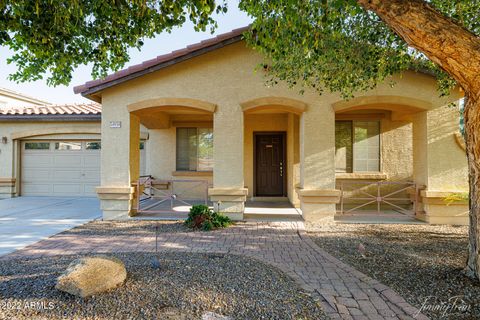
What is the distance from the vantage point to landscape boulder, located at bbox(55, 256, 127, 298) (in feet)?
10.9

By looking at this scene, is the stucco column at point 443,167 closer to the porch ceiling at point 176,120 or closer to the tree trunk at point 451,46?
the tree trunk at point 451,46

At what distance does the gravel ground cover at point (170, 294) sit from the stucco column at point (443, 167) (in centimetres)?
580

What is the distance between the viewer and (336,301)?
351 centimetres

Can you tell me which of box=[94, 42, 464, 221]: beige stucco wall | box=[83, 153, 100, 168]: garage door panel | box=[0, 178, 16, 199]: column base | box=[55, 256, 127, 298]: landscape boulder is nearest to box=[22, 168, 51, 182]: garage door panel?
box=[0, 178, 16, 199]: column base

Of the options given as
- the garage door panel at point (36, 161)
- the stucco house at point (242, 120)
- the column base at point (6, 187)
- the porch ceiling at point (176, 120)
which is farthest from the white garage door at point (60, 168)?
the stucco house at point (242, 120)

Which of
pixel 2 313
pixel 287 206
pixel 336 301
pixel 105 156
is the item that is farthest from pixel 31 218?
pixel 336 301

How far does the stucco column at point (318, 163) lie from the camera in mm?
7816

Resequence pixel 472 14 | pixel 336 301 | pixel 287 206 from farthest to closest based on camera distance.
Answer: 1. pixel 287 206
2. pixel 472 14
3. pixel 336 301

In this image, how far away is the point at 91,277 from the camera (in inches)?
135

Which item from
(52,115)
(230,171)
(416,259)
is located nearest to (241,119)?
(230,171)

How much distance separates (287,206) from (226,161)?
3.37 meters

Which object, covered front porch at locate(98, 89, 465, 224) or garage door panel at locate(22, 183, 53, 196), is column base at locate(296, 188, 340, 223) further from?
garage door panel at locate(22, 183, 53, 196)

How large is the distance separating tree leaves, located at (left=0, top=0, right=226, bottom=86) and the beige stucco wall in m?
2.06

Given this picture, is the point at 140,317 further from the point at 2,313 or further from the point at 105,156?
the point at 105,156
